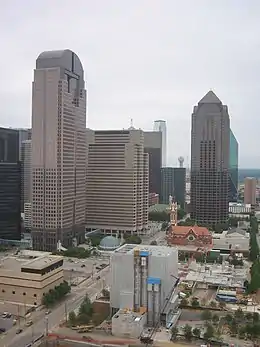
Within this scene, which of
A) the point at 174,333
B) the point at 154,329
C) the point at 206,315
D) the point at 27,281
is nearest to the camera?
the point at 174,333

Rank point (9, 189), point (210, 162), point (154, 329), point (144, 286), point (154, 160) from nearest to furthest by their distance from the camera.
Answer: point (154, 329) < point (144, 286) < point (9, 189) < point (210, 162) < point (154, 160)

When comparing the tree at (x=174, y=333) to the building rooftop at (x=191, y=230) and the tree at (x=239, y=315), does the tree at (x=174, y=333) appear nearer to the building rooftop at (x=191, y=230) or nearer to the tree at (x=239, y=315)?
the tree at (x=239, y=315)

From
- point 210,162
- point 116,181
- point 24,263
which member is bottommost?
point 24,263

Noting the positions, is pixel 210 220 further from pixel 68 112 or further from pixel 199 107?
pixel 68 112

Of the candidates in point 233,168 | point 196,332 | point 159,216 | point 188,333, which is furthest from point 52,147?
point 233,168

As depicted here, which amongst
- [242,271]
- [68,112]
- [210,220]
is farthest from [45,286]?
[210,220]

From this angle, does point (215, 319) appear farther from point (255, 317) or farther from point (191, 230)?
point (191, 230)

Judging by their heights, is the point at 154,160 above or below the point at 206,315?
above

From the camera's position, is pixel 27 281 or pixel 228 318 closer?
pixel 228 318
